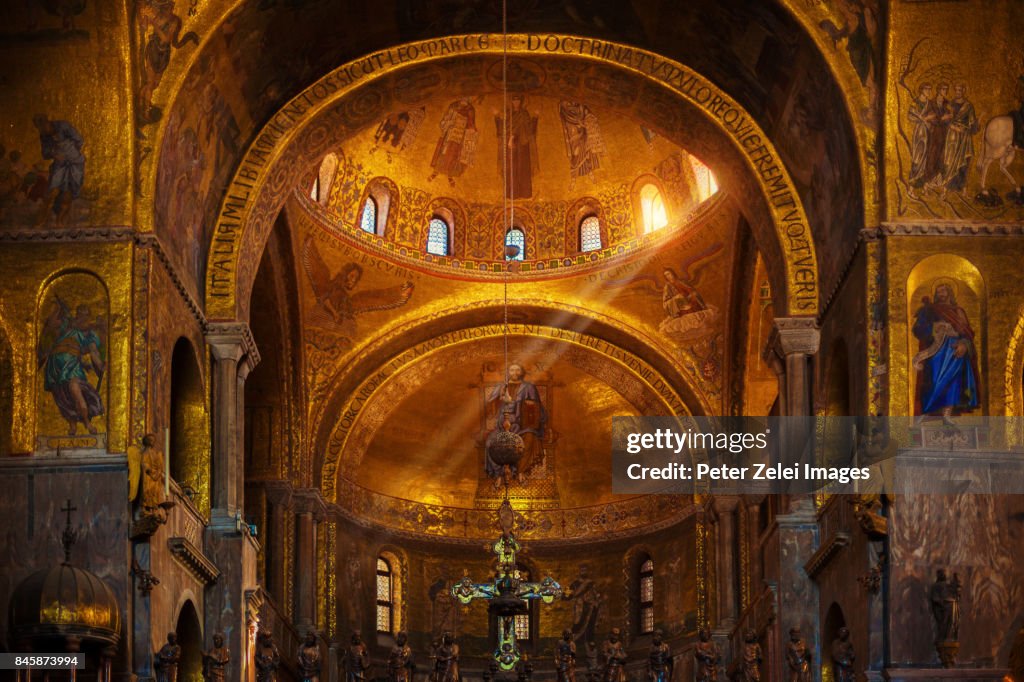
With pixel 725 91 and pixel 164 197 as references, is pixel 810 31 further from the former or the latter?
pixel 164 197

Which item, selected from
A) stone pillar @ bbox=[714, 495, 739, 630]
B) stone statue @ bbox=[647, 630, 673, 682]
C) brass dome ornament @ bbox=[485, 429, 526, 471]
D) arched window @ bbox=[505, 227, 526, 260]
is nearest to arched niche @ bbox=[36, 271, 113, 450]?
brass dome ornament @ bbox=[485, 429, 526, 471]

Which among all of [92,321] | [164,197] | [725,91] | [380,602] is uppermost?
[725,91]

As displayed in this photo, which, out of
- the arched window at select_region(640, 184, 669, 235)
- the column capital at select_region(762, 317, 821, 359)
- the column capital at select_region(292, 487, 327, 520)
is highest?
the arched window at select_region(640, 184, 669, 235)

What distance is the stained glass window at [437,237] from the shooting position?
3491cm

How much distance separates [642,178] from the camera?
34.4m

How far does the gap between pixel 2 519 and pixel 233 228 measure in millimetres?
5868

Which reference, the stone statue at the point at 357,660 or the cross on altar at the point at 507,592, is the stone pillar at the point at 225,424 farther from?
the cross on altar at the point at 507,592

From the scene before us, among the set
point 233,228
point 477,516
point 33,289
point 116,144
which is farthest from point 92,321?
point 477,516

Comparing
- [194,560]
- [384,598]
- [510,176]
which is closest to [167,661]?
[194,560]

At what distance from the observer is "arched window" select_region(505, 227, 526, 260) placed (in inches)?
1383

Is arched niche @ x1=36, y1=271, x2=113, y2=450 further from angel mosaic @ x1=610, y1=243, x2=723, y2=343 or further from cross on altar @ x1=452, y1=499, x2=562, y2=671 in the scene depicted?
angel mosaic @ x1=610, y1=243, x2=723, y2=343

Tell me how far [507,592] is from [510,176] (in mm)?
11971

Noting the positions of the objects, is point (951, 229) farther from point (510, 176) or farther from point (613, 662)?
point (510, 176)

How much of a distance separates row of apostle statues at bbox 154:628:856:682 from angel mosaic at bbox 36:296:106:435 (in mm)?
2743
